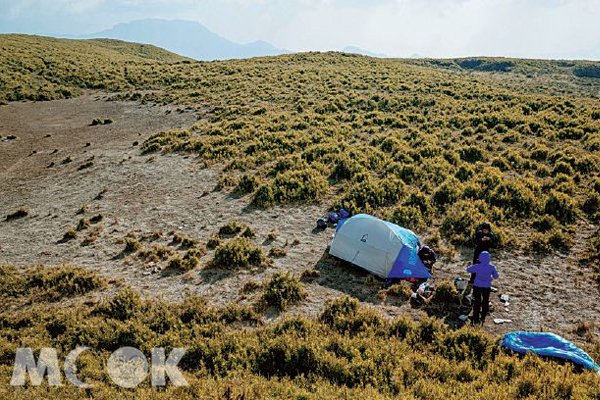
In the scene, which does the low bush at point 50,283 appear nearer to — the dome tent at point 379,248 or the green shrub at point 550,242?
the dome tent at point 379,248

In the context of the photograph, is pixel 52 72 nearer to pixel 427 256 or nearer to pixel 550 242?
pixel 427 256

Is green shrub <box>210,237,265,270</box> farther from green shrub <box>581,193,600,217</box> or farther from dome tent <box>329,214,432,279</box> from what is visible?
green shrub <box>581,193,600,217</box>

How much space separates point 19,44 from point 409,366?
75007 mm

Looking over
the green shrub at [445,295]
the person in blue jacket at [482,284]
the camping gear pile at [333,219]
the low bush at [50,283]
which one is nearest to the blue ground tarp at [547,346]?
the person in blue jacket at [482,284]

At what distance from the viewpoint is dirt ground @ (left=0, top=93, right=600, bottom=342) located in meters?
9.09

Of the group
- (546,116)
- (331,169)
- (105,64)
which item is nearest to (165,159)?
(331,169)

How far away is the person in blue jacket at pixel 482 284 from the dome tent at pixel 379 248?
1.78m

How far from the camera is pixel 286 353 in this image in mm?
7016

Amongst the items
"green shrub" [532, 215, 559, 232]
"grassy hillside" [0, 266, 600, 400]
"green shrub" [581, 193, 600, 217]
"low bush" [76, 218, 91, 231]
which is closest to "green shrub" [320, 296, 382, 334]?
"grassy hillside" [0, 266, 600, 400]

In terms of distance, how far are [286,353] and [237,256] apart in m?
4.45

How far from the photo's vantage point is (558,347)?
6895mm

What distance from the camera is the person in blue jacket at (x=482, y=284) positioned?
8.16 m

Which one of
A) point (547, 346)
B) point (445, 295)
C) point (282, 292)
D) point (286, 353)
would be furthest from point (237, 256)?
point (547, 346)

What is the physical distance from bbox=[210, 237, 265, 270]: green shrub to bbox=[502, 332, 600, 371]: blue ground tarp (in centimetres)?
679
